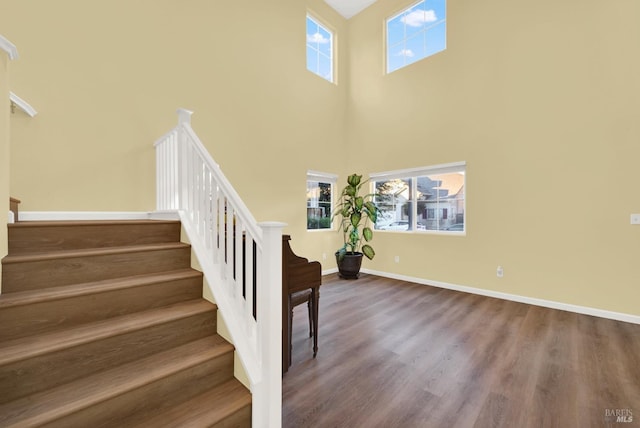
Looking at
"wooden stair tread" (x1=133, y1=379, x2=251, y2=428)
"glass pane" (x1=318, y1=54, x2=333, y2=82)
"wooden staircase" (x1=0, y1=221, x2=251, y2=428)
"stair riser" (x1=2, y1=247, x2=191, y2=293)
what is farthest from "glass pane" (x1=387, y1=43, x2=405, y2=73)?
"wooden stair tread" (x1=133, y1=379, x2=251, y2=428)

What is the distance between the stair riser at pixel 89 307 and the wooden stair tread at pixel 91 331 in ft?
0.12

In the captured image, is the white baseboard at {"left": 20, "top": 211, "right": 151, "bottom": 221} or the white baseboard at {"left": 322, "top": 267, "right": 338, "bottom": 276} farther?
the white baseboard at {"left": 322, "top": 267, "right": 338, "bottom": 276}

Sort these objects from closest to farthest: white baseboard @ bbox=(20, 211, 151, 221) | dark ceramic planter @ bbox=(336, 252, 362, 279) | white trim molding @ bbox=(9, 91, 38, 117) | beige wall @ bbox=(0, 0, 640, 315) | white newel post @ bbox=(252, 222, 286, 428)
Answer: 1. white newel post @ bbox=(252, 222, 286, 428)
2. white trim molding @ bbox=(9, 91, 38, 117)
3. white baseboard @ bbox=(20, 211, 151, 221)
4. beige wall @ bbox=(0, 0, 640, 315)
5. dark ceramic planter @ bbox=(336, 252, 362, 279)

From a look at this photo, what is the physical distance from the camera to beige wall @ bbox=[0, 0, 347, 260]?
2521 mm

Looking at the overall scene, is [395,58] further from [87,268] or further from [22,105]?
[87,268]

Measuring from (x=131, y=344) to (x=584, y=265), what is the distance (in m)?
4.51

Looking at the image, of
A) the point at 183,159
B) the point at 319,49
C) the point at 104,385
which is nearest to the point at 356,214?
the point at 183,159

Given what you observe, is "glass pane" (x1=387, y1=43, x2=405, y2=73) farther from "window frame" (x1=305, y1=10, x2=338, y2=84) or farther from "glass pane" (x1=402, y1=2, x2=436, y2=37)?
"window frame" (x1=305, y1=10, x2=338, y2=84)

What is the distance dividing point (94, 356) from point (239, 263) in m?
0.81

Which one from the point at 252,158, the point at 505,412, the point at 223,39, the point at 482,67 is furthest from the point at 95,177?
the point at 482,67

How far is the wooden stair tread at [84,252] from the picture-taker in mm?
1486

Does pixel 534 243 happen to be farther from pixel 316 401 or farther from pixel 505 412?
pixel 316 401

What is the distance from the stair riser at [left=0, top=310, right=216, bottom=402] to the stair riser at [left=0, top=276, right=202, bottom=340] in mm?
244

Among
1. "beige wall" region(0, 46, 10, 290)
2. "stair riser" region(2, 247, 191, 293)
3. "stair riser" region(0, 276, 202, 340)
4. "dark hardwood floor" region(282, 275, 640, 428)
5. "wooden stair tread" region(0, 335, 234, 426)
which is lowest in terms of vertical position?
"dark hardwood floor" region(282, 275, 640, 428)
